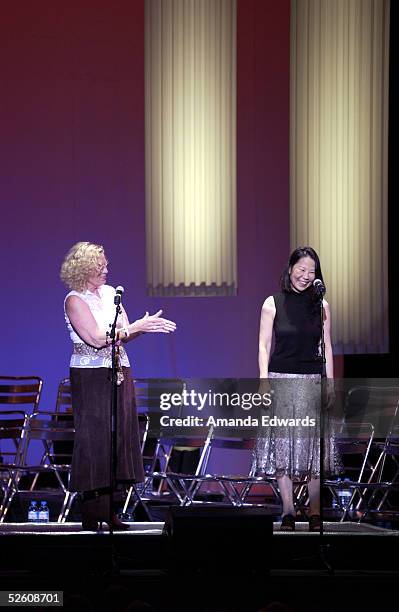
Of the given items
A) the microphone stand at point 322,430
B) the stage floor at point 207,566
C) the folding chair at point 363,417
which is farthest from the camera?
the folding chair at point 363,417

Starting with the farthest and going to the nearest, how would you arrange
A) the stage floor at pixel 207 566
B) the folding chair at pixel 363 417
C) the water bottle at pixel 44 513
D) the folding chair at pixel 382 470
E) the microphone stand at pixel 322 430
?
the water bottle at pixel 44 513 < the folding chair at pixel 382 470 < the folding chair at pixel 363 417 < the microphone stand at pixel 322 430 < the stage floor at pixel 207 566

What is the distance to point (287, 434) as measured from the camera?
6.07 metres

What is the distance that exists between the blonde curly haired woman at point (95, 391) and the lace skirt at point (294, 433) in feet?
2.28

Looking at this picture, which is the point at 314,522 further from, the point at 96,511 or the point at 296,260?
the point at 296,260

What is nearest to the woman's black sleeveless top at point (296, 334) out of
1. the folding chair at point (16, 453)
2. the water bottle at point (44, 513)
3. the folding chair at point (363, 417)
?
the folding chair at point (363, 417)

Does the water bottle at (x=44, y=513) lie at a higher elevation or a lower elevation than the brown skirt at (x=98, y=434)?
lower

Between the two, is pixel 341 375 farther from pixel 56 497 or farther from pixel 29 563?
pixel 29 563

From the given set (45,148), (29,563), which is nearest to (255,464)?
(29,563)

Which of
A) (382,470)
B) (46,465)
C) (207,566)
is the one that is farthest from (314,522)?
(46,465)

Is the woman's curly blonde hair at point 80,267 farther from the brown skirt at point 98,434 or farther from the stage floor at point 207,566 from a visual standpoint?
the stage floor at point 207,566

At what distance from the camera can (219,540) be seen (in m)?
5.25

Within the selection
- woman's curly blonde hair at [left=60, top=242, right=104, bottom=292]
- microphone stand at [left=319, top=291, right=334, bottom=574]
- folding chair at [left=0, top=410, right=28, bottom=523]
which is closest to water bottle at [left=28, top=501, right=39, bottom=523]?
folding chair at [left=0, top=410, right=28, bottom=523]

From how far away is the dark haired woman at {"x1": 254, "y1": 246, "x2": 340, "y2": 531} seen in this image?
6.02 m

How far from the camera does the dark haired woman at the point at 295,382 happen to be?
6020mm
